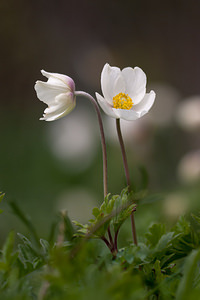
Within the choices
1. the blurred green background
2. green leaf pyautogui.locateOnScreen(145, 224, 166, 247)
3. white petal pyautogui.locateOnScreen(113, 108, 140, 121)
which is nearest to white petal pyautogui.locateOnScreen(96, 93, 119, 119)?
white petal pyautogui.locateOnScreen(113, 108, 140, 121)

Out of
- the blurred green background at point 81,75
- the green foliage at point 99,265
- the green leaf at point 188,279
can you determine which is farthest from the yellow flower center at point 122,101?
the blurred green background at point 81,75

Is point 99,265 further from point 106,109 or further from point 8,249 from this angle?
point 106,109

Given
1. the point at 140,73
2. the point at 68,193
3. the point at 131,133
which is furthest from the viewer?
the point at 68,193

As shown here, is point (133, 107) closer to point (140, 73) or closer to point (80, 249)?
point (140, 73)

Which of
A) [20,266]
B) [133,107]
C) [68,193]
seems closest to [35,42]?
[68,193]

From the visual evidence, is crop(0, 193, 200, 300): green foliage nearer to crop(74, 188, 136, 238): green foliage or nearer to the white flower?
crop(74, 188, 136, 238): green foliage

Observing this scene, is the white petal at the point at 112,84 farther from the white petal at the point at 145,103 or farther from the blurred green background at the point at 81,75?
the blurred green background at the point at 81,75
